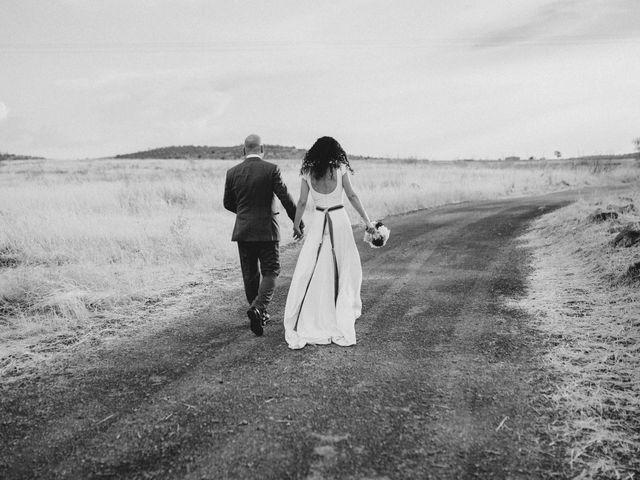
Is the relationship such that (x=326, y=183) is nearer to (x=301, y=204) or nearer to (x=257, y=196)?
(x=301, y=204)

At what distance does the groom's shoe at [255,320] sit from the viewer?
4.96m

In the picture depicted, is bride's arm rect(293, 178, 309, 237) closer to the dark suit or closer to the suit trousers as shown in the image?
Answer: the dark suit

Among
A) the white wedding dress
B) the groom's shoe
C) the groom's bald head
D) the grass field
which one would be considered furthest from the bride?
the grass field

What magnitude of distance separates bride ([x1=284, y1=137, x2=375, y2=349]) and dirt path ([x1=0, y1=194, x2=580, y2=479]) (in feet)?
1.06

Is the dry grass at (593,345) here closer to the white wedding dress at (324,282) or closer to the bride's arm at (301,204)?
the white wedding dress at (324,282)

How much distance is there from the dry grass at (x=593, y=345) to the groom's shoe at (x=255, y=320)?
2.84m

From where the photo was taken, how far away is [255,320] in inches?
195

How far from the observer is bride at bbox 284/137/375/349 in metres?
4.96

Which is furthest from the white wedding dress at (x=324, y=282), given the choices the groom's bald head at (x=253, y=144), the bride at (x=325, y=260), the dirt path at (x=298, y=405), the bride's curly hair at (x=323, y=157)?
the groom's bald head at (x=253, y=144)

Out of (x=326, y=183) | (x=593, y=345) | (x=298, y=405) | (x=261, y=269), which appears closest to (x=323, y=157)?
(x=326, y=183)

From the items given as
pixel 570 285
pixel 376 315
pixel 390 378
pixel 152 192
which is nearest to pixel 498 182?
pixel 152 192

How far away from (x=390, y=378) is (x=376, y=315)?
173cm

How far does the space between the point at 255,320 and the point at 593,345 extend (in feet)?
11.0

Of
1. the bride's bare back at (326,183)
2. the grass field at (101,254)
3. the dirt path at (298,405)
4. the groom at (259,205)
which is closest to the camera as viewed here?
the dirt path at (298,405)
